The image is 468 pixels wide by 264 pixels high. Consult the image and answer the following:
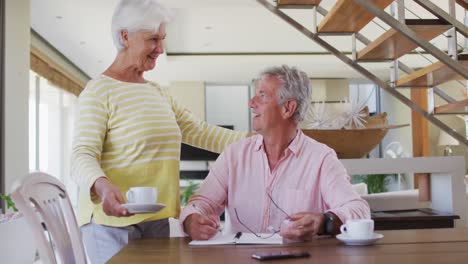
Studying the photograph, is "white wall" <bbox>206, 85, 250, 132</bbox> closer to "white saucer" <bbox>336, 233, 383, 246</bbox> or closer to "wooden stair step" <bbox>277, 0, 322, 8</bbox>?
"wooden stair step" <bbox>277, 0, 322, 8</bbox>

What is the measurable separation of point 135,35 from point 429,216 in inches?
62.9

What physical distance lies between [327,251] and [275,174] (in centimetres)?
47

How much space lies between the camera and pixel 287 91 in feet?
6.25

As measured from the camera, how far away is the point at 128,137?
179cm

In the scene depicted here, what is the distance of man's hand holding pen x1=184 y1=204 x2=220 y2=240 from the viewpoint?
1655 mm

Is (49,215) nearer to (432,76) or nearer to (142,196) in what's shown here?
(142,196)

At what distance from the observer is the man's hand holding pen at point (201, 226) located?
1.66 m

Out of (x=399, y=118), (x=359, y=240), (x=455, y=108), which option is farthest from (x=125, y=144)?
(x=399, y=118)

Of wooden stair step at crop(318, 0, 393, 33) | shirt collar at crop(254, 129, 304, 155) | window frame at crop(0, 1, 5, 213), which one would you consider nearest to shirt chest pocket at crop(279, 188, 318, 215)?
shirt collar at crop(254, 129, 304, 155)

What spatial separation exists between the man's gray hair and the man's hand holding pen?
481mm

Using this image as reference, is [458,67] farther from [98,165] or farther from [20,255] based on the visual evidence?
[20,255]

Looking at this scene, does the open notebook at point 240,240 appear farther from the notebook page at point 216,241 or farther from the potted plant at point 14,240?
the potted plant at point 14,240

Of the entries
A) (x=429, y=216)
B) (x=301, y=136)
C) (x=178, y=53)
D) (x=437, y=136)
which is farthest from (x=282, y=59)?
(x=301, y=136)

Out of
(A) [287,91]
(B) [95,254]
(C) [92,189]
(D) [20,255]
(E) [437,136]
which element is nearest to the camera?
(C) [92,189]
